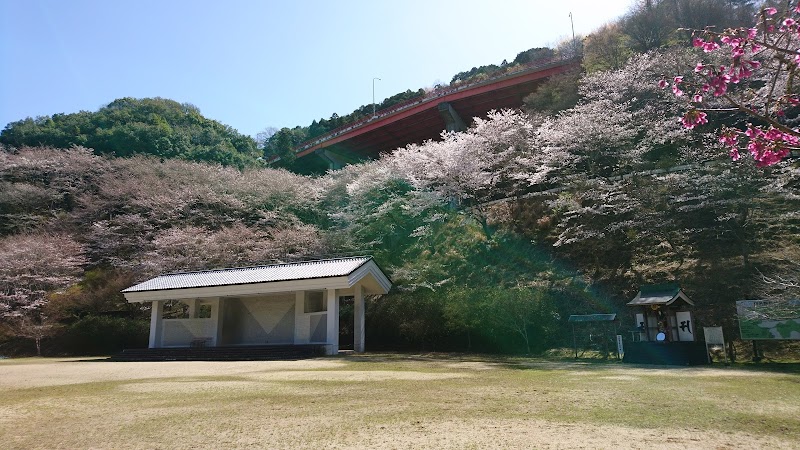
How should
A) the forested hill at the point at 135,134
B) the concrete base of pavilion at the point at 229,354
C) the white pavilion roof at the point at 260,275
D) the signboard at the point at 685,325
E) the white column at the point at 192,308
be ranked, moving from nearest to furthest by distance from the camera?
the signboard at the point at 685,325 → the concrete base of pavilion at the point at 229,354 → the white pavilion roof at the point at 260,275 → the white column at the point at 192,308 → the forested hill at the point at 135,134

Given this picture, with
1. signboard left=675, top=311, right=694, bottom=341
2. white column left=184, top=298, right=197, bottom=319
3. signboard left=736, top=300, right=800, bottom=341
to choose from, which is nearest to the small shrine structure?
signboard left=675, top=311, right=694, bottom=341

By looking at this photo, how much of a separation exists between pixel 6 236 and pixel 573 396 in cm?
3599

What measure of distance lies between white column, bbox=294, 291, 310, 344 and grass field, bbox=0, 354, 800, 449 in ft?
25.5

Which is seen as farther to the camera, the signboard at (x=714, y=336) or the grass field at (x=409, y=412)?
the signboard at (x=714, y=336)

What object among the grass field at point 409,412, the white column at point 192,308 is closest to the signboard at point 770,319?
the grass field at point 409,412

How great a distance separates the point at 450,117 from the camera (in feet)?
115

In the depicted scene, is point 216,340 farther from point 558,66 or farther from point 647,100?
point 558,66

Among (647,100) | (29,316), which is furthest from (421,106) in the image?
(29,316)

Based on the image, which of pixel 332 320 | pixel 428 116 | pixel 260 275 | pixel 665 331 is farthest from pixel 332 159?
pixel 665 331

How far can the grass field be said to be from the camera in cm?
407

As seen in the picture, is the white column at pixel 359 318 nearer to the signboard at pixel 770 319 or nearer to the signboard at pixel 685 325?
the signboard at pixel 685 325

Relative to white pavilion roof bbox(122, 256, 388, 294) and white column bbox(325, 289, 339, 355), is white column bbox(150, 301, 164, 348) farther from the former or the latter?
white column bbox(325, 289, 339, 355)

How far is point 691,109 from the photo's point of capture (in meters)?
4.20

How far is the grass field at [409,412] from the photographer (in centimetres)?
407
